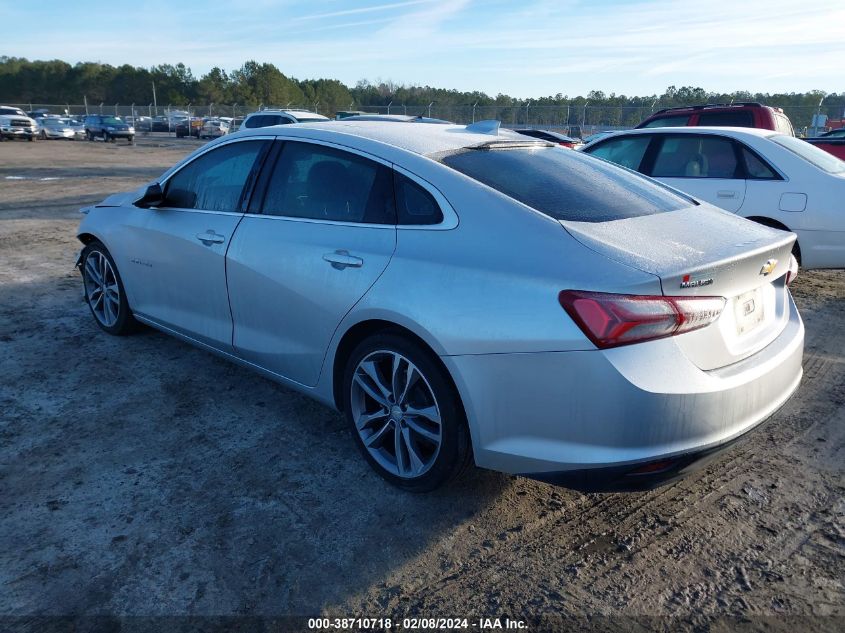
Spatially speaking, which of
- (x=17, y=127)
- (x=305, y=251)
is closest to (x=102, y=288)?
(x=305, y=251)

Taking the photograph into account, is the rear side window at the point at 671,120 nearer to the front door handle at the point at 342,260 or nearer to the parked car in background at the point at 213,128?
the front door handle at the point at 342,260

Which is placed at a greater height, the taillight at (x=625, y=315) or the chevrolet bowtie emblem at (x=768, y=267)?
the chevrolet bowtie emblem at (x=768, y=267)

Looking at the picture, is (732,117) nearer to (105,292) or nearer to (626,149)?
(626,149)

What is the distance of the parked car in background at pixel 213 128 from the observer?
147 ft

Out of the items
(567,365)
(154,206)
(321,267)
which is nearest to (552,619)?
(567,365)

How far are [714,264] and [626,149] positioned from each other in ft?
17.9

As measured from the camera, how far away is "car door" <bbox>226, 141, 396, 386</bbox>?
313cm

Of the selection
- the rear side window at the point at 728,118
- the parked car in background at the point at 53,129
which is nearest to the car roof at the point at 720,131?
the rear side window at the point at 728,118

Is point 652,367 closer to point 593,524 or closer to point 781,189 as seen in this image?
point 593,524

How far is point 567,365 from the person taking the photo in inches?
94.8

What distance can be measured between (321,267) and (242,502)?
3.82 feet

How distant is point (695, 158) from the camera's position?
6953 mm

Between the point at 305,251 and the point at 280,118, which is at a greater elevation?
the point at 280,118

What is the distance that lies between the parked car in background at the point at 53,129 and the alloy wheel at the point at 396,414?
44.4 metres
